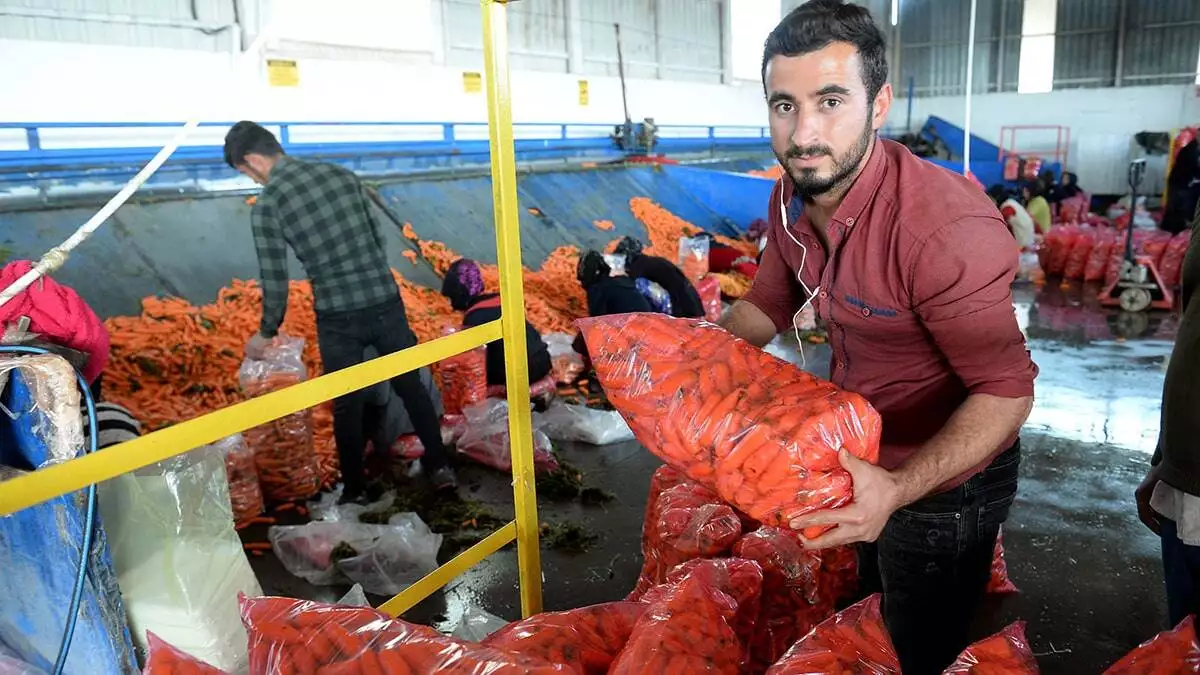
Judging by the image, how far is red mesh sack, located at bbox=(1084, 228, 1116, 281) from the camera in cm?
802

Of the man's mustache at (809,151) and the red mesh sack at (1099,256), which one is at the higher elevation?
the man's mustache at (809,151)

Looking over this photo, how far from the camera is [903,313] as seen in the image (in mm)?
1450

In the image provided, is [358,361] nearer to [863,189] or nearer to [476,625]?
[476,625]

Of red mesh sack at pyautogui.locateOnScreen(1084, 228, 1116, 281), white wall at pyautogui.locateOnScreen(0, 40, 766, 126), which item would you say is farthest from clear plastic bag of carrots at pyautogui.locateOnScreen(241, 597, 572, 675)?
red mesh sack at pyautogui.locateOnScreen(1084, 228, 1116, 281)

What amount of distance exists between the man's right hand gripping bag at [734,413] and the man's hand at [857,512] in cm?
1

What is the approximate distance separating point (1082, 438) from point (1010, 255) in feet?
11.1

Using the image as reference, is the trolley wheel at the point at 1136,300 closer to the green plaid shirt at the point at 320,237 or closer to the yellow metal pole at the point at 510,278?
the green plaid shirt at the point at 320,237

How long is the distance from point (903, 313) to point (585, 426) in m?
2.81

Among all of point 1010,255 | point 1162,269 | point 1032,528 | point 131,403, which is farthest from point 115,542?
point 1162,269

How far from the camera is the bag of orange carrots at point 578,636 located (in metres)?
1.25

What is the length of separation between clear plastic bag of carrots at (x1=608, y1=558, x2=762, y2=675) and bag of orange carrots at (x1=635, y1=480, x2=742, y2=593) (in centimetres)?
51

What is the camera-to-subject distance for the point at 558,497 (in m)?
3.56

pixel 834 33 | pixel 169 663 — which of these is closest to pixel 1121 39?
pixel 834 33

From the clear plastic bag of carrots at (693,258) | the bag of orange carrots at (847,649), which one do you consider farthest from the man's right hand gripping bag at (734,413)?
the clear plastic bag of carrots at (693,258)
